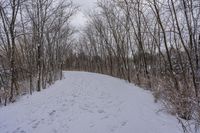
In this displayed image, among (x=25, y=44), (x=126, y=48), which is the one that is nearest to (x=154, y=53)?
(x=126, y=48)

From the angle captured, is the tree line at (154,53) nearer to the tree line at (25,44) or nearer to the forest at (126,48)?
the forest at (126,48)

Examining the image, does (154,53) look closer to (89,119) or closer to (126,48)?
(126,48)

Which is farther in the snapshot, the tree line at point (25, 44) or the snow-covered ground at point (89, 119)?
the tree line at point (25, 44)

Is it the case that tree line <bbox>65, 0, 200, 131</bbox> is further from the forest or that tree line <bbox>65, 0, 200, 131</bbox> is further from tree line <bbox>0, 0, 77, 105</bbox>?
tree line <bbox>0, 0, 77, 105</bbox>

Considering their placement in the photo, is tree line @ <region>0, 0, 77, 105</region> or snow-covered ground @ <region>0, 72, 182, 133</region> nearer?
snow-covered ground @ <region>0, 72, 182, 133</region>

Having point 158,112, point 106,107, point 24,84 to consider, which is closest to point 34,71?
point 24,84

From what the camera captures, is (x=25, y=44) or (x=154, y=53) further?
(x=154, y=53)

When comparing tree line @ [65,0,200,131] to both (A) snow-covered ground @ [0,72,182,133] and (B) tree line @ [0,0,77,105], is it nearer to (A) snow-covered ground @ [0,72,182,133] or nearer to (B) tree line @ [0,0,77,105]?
(A) snow-covered ground @ [0,72,182,133]

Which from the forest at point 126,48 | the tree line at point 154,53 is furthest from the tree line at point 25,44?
the tree line at point 154,53

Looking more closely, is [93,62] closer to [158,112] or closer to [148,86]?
[148,86]

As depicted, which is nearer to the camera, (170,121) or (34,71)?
(170,121)

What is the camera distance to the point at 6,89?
11.4m

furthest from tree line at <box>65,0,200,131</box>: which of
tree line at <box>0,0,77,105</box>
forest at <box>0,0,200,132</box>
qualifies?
tree line at <box>0,0,77,105</box>

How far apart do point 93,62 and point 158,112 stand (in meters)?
36.8
